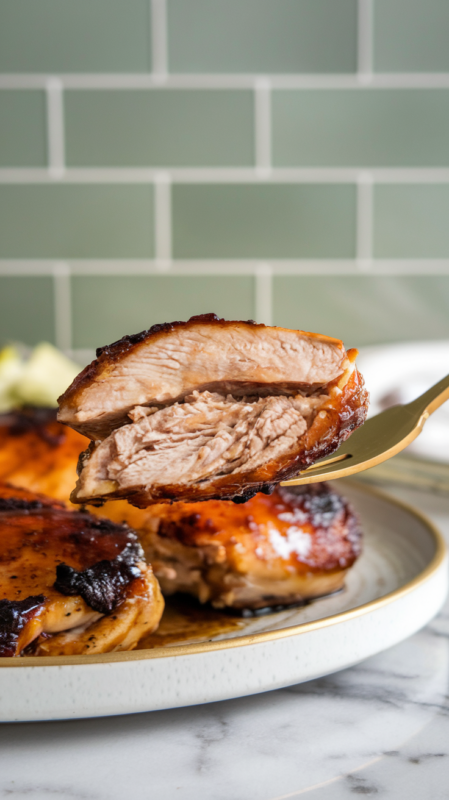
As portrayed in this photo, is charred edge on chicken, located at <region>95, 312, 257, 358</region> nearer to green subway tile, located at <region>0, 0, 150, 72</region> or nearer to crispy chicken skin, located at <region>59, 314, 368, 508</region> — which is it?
crispy chicken skin, located at <region>59, 314, 368, 508</region>

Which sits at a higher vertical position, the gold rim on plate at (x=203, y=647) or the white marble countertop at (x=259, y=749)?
the gold rim on plate at (x=203, y=647)

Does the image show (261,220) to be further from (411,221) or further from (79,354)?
(79,354)

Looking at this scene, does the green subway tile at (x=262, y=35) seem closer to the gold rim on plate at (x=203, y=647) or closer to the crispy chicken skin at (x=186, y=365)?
the crispy chicken skin at (x=186, y=365)

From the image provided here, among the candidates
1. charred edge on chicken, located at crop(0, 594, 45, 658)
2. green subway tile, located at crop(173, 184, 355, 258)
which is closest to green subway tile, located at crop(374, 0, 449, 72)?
green subway tile, located at crop(173, 184, 355, 258)

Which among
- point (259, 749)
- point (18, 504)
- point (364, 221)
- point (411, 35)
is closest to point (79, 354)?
point (364, 221)

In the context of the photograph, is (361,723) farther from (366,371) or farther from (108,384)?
(366,371)

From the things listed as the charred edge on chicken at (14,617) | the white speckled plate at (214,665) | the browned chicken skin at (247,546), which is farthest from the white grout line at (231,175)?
the charred edge on chicken at (14,617)
